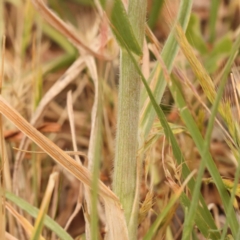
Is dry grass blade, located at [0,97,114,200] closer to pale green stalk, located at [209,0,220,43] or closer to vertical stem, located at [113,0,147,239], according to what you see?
vertical stem, located at [113,0,147,239]

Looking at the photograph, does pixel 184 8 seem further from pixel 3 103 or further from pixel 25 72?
pixel 25 72

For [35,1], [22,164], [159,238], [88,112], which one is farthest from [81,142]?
[35,1]

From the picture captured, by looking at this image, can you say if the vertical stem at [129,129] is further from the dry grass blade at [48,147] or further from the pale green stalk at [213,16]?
the pale green stalk at [213,16]

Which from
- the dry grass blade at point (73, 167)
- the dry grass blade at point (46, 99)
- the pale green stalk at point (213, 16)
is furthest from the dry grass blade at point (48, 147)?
the pale green stalk at point (213, 16)

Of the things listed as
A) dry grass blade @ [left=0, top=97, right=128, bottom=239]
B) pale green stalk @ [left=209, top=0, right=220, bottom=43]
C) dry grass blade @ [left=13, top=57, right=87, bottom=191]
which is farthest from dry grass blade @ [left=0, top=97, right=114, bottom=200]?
pale green stalk @ [left=209, top=0, right=220, bottom=43]

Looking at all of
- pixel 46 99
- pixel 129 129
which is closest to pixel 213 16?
pixel 46 99
